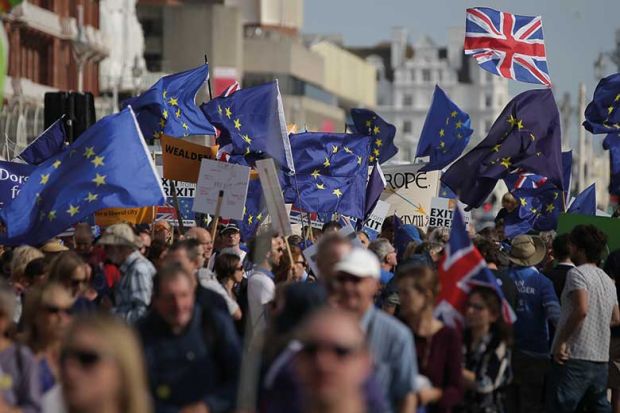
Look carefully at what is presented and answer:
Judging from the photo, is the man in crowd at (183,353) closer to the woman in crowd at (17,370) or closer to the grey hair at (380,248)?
the woman in crowd at (17,370)

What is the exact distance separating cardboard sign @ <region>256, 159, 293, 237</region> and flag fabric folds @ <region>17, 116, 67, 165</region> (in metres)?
5.46

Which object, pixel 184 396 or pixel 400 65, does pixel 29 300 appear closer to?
pixel 184 396

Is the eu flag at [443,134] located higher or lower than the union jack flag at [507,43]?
lower

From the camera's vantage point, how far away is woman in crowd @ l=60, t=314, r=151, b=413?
652cm

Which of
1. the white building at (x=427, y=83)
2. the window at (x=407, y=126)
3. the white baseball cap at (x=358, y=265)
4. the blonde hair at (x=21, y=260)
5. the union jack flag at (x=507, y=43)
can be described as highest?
the union jack flag at (x=507, y=43)

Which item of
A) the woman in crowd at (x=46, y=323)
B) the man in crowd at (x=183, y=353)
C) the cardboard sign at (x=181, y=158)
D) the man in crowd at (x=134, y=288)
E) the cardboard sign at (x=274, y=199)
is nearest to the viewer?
the man in crowd at (x=183, y=353)

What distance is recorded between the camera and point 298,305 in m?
8.37

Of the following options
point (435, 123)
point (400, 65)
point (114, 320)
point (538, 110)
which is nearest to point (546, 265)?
point (538, 110)

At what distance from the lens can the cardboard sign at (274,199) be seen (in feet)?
44.7

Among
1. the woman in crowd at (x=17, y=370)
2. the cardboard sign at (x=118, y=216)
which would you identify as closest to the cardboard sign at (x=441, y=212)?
the cardboard sign at (x=118, y=216)

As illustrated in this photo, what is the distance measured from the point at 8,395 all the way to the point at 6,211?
20.0 feet

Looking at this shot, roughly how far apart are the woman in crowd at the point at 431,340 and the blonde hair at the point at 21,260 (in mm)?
3558

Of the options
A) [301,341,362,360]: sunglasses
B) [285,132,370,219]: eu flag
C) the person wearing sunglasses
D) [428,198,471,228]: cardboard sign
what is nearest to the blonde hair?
the person wearing sunglasses

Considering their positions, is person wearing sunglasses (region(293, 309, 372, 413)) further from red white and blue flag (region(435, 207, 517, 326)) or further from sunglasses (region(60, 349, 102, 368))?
red white and blue flag (region(435, 207, 517, 326))
